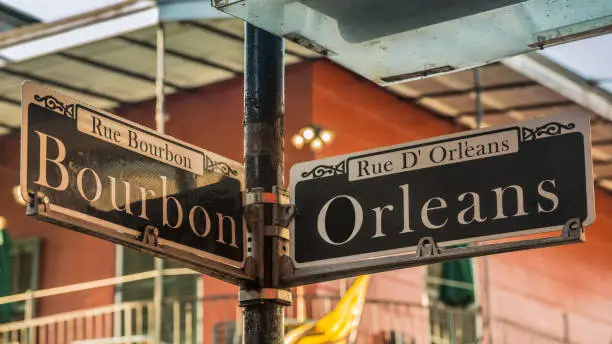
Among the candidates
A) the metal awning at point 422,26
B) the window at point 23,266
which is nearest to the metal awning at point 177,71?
the window at point 23,266

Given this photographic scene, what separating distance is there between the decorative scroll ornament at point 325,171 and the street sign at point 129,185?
241 millimetres

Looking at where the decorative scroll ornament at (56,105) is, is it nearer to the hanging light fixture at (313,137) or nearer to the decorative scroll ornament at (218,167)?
the decorative scroll ornament at (218,167)

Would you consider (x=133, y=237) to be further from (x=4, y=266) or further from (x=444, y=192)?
(x=4, y=266)

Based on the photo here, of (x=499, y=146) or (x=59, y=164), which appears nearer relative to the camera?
(x=59, y=164)

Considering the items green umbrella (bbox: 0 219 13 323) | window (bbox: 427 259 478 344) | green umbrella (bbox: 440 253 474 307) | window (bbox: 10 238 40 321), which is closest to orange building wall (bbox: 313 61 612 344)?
Answer: window (bbox: 427 259 478 344)

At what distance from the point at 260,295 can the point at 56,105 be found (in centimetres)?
88

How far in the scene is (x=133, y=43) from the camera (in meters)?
14.9

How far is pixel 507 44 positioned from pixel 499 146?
12.7 inches

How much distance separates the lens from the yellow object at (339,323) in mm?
13219

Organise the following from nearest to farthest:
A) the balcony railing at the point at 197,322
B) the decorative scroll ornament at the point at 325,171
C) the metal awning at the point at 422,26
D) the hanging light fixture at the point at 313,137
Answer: the metal awning at the point at 422,26, the decorative scroll ornament at the point at 325,171, the balcony railing at the point at 197,322, the hanging light fixture at the point at 313,137

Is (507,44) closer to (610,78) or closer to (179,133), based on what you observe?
(610,78)

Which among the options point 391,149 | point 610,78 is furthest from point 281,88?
point 610,78

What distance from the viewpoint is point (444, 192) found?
3896 mm


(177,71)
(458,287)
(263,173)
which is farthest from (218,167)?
(458,287)
